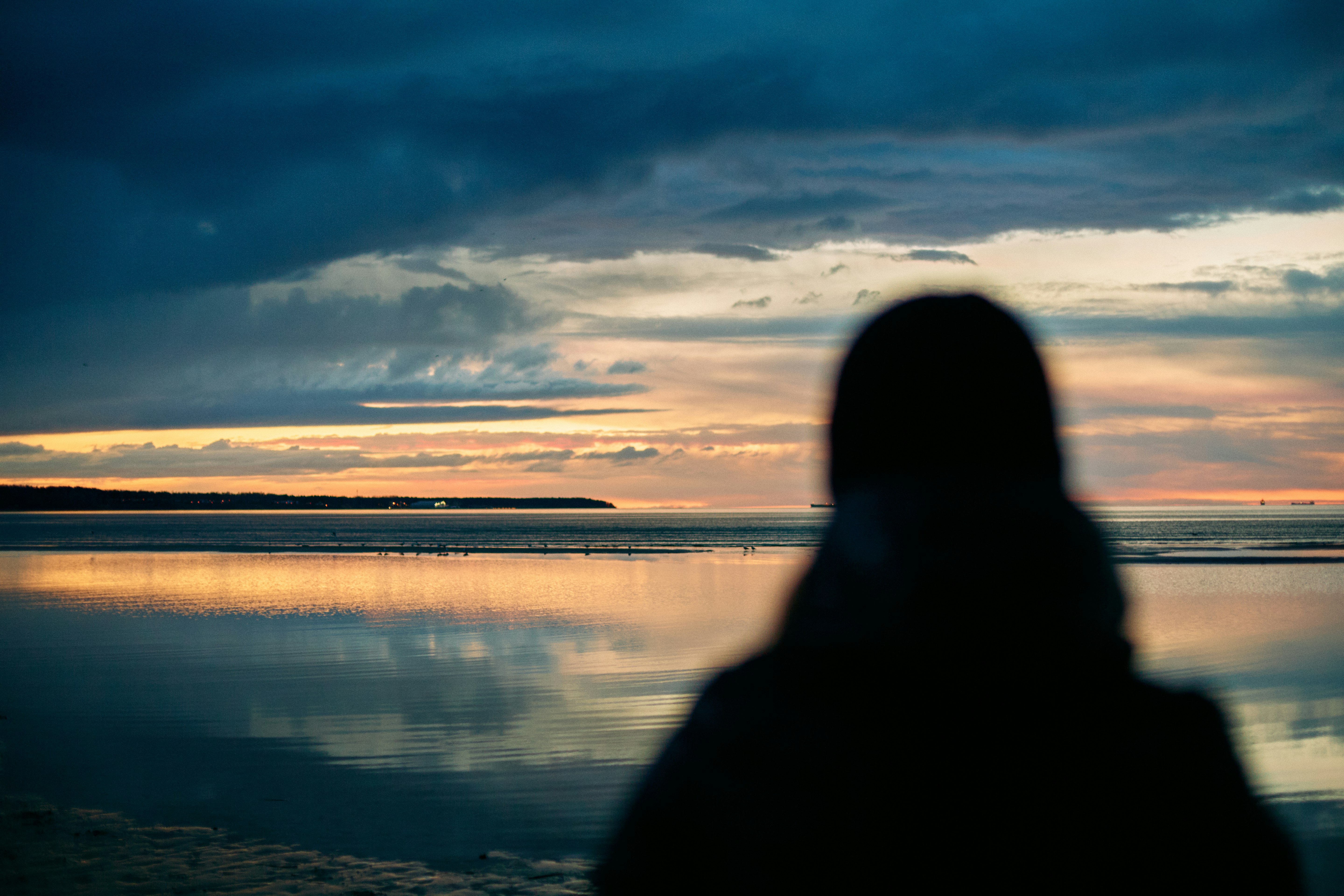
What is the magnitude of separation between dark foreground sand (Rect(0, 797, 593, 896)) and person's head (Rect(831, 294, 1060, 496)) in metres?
5.77

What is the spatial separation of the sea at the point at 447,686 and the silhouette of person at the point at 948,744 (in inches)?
1.6

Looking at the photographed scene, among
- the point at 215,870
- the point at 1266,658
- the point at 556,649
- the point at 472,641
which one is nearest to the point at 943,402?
the point at 215,870

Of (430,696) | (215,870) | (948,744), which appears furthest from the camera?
(430,696)

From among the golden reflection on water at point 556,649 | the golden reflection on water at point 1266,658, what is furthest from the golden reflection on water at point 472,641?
the golden reflection on water at point 1266,658

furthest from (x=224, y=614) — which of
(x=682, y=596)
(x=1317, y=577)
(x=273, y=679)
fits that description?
(x=1317, y=577)

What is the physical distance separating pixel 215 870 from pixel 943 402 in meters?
7.25

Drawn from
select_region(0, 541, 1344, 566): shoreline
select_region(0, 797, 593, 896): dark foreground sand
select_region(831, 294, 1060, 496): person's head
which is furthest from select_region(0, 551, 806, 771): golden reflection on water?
select_region(0, 541, 1344, 566): shoreline

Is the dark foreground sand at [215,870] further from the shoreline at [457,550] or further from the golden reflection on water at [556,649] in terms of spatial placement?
the shoreline at [457,550]

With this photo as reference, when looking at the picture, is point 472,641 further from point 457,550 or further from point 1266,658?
point 457,550

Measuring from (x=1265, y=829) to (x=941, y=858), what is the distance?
41 centimetres

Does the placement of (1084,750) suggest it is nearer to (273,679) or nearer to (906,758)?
(906,758)

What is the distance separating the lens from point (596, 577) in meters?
30.3

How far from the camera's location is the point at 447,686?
12.7m

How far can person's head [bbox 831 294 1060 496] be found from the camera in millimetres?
1236
